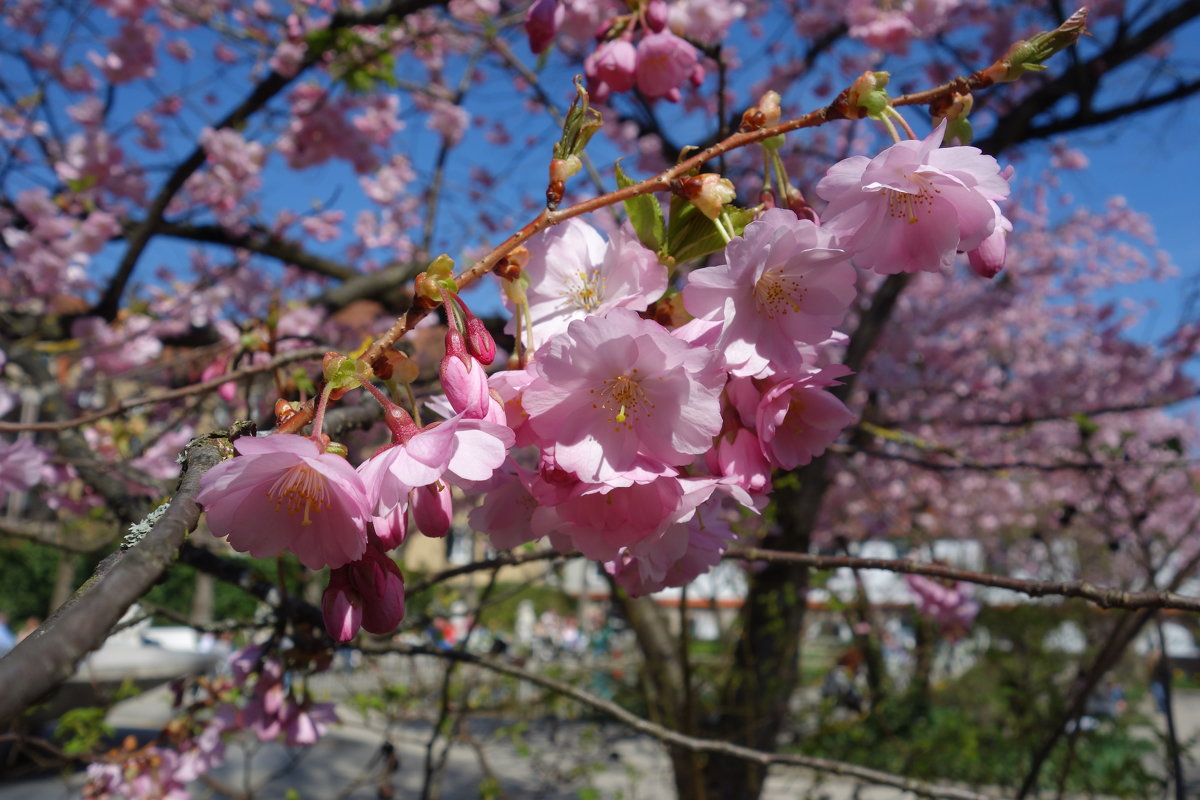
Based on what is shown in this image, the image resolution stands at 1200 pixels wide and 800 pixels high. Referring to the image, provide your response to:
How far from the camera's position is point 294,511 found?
66cm

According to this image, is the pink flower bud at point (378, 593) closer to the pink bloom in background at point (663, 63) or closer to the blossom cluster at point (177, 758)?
the pink bloom in background at point (663, 63)

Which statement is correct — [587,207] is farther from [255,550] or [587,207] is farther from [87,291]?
[87,291]

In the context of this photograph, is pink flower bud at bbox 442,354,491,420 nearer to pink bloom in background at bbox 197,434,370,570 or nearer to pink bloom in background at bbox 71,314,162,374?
pink bloom in background at bbox 197,434,370,570

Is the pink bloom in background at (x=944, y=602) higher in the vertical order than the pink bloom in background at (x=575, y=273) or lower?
higher

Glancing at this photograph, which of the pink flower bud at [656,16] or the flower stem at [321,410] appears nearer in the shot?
the flower stem at [321,410]

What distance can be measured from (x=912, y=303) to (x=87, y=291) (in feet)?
26.3

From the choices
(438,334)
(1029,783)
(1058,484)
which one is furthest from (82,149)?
(1058,484)

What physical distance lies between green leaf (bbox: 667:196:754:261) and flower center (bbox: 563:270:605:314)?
85mm

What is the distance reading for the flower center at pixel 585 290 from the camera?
2.67 ft

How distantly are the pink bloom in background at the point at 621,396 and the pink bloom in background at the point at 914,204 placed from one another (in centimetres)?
19

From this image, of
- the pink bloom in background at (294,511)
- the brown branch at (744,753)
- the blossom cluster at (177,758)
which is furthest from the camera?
the blossom cluster at (177,758)

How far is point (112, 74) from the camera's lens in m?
5.05

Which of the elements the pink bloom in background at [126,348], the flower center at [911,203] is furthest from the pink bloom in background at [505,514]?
the pink bloom in background at [126,348]

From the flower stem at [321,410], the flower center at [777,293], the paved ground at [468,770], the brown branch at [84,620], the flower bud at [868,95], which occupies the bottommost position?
the paved ground at [468,770]
